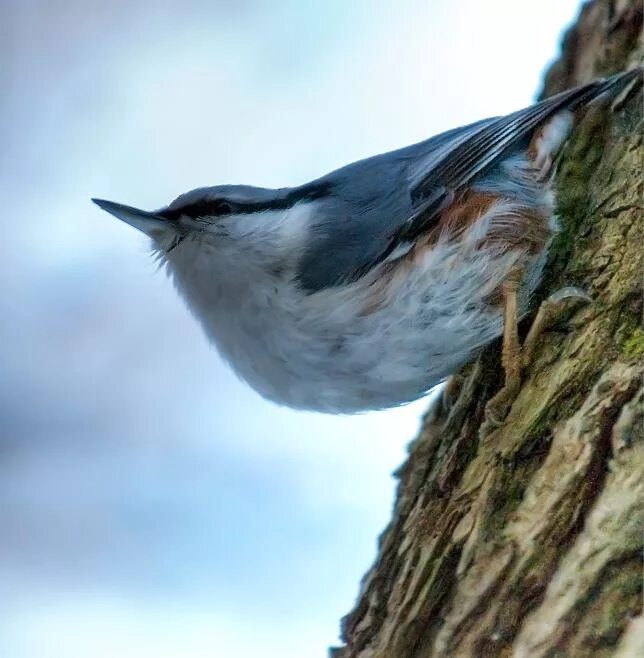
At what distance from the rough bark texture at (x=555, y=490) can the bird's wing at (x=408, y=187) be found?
0.12 m

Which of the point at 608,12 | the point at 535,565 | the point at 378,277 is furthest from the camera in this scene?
the point at 608,12

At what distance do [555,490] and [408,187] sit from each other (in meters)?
0.62

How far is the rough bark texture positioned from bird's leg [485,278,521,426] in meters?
0.03

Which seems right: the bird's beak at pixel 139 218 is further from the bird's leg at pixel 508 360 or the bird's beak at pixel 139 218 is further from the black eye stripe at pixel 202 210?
the bird's leg at pixel 508 360

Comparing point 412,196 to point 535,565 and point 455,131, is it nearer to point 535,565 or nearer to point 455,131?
point 455,131

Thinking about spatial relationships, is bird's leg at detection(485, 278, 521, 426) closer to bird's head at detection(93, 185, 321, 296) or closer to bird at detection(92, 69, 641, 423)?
bird at detection(92, 69, 641, 423)

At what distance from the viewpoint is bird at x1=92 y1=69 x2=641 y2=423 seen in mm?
1478

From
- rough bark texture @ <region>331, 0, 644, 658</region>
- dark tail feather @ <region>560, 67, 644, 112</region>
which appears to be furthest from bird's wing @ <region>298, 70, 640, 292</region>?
rough bark texture @ <region>331, 0, 644, 658</region>

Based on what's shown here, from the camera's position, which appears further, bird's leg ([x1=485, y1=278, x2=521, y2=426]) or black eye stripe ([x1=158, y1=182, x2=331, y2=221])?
black eye stripe ([x1=158, y1=182, x2=331, y2=221])

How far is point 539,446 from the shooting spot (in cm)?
133

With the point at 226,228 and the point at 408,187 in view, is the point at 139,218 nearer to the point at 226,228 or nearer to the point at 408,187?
the point at 226,228

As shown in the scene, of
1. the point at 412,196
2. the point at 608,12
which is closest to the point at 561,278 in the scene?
the point at 412,196

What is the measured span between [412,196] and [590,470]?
1.95 feet

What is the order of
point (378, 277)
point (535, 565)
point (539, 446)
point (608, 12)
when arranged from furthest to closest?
point (608, 12) < point (378, 277) < point (539, 446) < point (535, 565)
